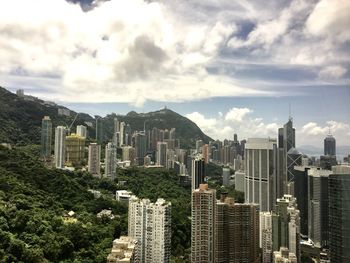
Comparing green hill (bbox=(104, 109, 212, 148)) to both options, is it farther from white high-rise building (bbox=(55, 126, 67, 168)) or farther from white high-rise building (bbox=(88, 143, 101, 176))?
white high-rise building (bbox=(55, 126, 67, 168))

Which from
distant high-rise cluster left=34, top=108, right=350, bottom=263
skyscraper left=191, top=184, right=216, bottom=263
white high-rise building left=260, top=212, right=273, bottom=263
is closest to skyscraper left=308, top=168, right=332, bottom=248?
distant high-rise cluster left=34, top=108, right=350, bottom=263

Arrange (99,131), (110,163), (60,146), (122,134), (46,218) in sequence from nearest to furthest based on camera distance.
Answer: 1. (46,218)
2. (60,146)
3. (110,163)
4. (99,131)
5. (122,134)

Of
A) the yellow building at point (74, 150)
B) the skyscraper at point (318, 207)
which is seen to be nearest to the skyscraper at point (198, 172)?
the skyscraper at point (318, 207)

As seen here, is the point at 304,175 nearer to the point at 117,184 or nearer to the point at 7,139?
the point at 117,184

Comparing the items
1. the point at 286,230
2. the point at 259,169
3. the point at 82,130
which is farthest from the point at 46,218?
the point at 82,130

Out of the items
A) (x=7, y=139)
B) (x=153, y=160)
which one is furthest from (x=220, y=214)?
(x=153, y=160)

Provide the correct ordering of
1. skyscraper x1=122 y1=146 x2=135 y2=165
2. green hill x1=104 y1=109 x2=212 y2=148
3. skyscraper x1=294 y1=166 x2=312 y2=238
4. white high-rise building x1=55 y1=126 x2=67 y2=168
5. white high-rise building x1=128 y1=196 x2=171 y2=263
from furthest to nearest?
skyscraper x1=122 y1=146 x2=135 y2=165
green hill x1=104 y1=109 x2=212 y2=148
white high-rise building x1=55 y1=126 x2=67 y2=168
skyscraper x1=294 y1=166 x2=312 y2=238
white high-rise building x1=128 y1=196 x2=171 y2=263

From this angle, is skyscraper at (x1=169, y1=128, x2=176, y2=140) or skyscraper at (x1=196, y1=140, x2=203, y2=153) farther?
skyscraper at (x1=169, y1=128, x2=176, y2=140)

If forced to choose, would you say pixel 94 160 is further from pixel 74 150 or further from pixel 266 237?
pixel 266 237
